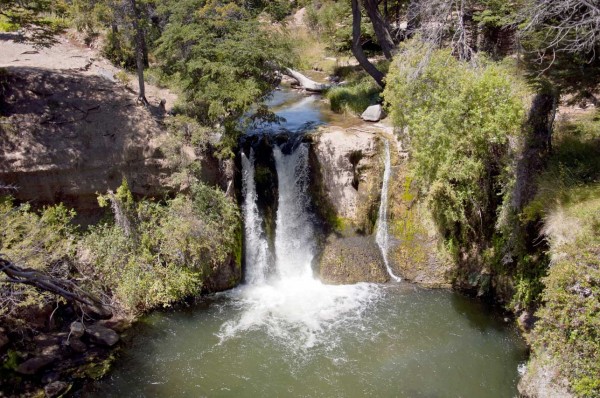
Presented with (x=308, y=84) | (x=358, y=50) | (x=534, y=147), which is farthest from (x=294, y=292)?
(x=308, y=84)

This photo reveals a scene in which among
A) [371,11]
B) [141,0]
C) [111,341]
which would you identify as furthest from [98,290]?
[371,11]

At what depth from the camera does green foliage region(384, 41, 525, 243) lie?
41.3 feet

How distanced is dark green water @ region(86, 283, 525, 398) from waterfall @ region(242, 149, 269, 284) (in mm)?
1710

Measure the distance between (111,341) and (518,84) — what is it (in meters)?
13.6

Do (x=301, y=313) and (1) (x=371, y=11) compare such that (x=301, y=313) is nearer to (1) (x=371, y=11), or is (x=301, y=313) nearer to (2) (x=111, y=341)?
(2) (x=111, y=341)

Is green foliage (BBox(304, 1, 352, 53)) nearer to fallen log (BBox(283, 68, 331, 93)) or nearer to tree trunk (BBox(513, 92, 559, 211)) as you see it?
fallen log (BBox(283, 68, 331, 93))

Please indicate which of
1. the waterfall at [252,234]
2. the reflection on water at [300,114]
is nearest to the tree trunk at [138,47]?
the reflection on water at [300,114]

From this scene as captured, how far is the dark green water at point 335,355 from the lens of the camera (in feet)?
36.1

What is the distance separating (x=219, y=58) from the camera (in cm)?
1548

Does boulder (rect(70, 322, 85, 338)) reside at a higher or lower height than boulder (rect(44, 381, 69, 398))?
higher

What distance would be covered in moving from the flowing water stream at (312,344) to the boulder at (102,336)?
1.63 feet

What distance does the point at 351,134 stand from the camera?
16.8 m

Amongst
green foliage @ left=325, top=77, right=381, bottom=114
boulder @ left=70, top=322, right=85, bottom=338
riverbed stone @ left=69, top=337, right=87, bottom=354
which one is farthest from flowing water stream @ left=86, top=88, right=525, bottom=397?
green foliage @ left=325, top=77, right=381, bottom=114

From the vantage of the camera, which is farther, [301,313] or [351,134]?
[351,134]
